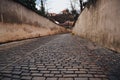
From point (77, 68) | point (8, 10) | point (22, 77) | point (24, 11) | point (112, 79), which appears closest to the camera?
point (112, 79)

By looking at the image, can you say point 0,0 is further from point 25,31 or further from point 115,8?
point 115,8

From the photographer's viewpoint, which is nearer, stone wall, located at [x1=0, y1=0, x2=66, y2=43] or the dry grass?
the dry grass

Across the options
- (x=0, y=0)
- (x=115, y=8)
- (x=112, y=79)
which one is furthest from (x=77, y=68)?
(x=0, y=0)

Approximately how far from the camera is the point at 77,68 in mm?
4332

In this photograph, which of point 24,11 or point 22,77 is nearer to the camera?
point 22,77

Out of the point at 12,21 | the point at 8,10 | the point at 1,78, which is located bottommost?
the point at 1,78

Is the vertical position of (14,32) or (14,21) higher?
(14,21)

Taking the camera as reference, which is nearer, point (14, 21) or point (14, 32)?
point (14, 32)

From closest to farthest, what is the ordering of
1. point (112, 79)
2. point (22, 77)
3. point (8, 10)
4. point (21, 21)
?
1. point (112, 79)
2. point (22, 77)
3. point (8, 10)
4. point (21, 21)

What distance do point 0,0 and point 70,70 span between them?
932cm

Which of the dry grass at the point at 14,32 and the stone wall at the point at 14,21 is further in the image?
the stone wall at the point at 14,21

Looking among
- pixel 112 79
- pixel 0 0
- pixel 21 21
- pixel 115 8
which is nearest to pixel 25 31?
pixel 21 21

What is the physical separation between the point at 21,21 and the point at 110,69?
40.1 ft

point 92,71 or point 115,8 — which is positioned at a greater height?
point 115,8
